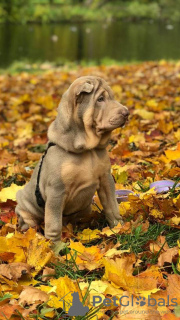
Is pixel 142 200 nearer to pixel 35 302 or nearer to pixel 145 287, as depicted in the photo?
pixel 145 287

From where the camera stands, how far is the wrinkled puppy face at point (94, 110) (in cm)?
255

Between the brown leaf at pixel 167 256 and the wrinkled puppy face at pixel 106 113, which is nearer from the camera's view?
the brown leaf at pixel 167 256

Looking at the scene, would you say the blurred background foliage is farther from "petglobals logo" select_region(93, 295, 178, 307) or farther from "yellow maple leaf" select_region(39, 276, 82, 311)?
"petglobals logo" select_region(93, 295, 178, 307)

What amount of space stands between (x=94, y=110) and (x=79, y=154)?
0.98 feet

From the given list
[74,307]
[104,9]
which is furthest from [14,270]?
[104,9]

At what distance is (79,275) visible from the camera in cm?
241

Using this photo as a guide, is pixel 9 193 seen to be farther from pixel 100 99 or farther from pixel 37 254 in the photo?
pixel 100 99

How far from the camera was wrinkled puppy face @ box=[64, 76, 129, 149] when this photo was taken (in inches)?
100

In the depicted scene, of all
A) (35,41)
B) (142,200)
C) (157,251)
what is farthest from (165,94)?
(35,41)

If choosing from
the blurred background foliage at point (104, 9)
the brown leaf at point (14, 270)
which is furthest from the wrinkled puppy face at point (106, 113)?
the blurred background foliage at point (104, 9)

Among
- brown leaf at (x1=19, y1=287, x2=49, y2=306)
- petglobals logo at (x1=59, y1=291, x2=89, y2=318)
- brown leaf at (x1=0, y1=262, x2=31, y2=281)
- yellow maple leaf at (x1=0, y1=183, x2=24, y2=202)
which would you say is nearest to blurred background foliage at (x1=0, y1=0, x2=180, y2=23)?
yellow maple leaf at (x1=0, y1=183, x2=24, y2=202)

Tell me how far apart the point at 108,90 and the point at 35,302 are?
1.26m

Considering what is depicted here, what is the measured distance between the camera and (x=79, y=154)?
2713 millimetres

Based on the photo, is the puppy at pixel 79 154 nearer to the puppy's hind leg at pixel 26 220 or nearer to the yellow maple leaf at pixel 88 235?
the yellow maple leaf at pixel 88 235
